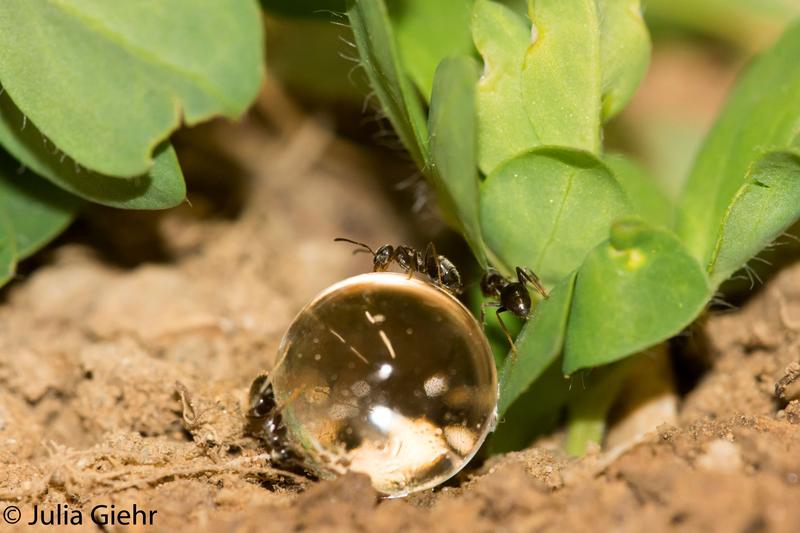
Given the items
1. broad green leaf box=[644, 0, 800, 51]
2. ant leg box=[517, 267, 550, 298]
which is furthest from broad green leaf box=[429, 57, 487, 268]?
broad green leaf box=[644, 0, 800, 51]

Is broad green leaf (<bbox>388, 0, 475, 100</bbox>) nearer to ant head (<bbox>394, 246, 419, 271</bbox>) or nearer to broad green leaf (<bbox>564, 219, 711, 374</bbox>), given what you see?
ant head (<bbox>394, 246, 419, 271</bbox>)

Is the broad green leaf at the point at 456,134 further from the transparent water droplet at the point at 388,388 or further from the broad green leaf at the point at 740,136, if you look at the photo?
the broad green leaf at the point at 740,136

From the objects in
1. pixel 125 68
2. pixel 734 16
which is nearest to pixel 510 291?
pixel 125 68

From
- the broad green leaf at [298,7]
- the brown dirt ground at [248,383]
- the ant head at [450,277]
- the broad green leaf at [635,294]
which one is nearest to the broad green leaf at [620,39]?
the broad green leaf at [635,294]

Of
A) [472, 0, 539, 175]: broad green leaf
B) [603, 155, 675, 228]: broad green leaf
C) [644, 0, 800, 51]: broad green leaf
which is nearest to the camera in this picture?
[472, 0, 539, 175]: broad green leaf

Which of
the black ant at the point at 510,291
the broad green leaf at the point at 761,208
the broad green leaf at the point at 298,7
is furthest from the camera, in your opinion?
the broad green leaf at the point at 298,7

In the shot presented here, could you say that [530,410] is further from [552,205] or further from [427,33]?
[427,33]

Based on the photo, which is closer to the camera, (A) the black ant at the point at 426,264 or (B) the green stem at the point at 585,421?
(B) the green stem at the point at 585,421
